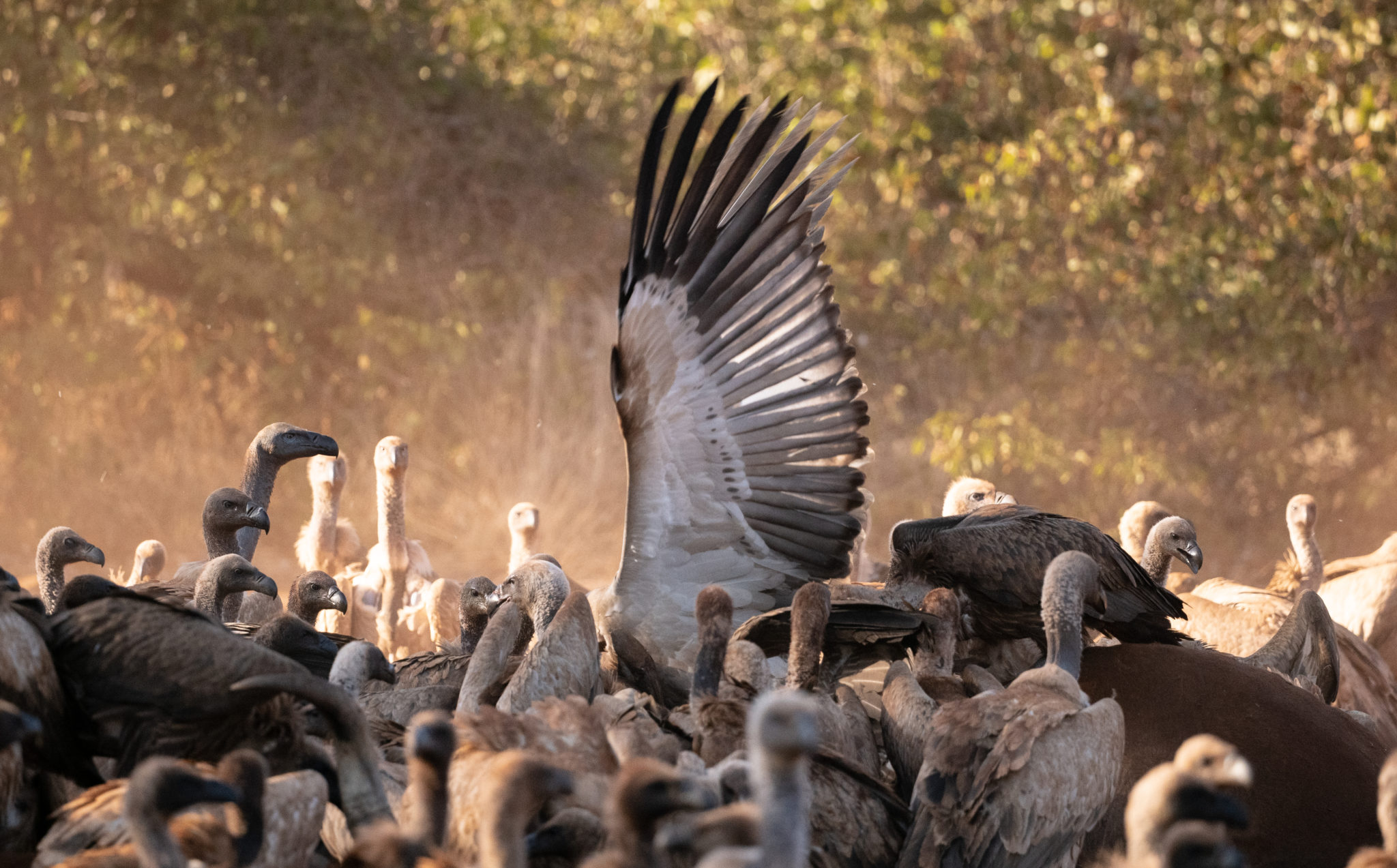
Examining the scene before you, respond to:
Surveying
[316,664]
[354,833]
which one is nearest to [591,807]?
[354,833]

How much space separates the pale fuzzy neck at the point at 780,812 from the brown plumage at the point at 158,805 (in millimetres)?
1033

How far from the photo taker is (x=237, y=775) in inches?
116

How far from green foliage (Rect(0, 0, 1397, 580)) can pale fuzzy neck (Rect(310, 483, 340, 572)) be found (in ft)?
15.5

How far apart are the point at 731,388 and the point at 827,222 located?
9.75 meters

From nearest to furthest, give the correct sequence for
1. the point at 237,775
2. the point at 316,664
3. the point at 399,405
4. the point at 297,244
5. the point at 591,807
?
the point at 237,775 → the point at 591,807 → the point at 316,664 → the point at 297,244 → the point at 399,405

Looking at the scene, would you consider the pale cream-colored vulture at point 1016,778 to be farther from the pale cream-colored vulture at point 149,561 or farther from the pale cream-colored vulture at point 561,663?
the pale cream-colored vulture at point 149,561

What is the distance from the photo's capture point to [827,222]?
14.7 metres

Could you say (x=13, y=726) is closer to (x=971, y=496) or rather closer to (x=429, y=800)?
(x=429, y=800)

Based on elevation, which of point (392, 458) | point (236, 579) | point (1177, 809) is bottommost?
point (1177, 809)

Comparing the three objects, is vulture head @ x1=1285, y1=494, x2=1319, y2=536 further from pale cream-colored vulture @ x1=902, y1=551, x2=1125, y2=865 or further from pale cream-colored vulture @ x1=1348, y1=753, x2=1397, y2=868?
pale cream-colored vulture @ x1=1348, y1=753, x2=1397, y2=868

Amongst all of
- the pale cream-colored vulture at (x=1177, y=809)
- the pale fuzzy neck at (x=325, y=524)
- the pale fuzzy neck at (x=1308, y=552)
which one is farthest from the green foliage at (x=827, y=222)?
the pale cream-colored vulture at (x=1177, y=809)

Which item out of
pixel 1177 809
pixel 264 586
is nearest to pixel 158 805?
pixel 1177 809

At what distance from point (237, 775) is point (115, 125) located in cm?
1122

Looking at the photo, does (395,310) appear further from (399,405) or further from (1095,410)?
(1095,410)
